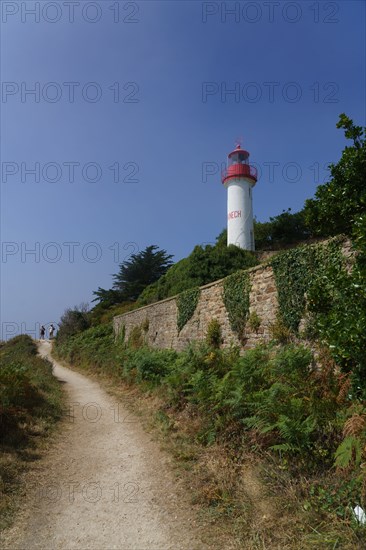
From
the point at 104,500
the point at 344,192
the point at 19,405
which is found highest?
the point at 344,192

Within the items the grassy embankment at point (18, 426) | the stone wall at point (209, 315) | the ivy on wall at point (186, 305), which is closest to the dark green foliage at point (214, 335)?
the stone wall at point (209, 315)

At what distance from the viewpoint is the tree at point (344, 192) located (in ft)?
17.1

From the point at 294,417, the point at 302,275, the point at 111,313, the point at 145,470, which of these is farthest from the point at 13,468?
the point at 111,313

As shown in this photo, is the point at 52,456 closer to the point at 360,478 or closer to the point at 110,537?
the point at 110,537

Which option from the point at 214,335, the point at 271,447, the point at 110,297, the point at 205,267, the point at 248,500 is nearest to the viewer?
the point at 248,500

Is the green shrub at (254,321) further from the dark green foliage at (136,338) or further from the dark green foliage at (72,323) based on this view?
the dark green foliage at (72,323)

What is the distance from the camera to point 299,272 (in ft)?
23.0

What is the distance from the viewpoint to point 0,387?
6957 millimetres

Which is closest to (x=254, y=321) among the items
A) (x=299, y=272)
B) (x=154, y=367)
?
(x=299, y=272)

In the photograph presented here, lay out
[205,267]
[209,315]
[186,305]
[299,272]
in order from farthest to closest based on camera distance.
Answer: [205,267] → [186,305] → [209,315] → [299,272]

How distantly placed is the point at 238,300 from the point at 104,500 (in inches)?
237

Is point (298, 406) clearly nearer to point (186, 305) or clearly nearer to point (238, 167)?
point (186, 305)

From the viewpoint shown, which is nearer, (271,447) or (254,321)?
(271,447)

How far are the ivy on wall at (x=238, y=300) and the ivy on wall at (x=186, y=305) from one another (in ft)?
7.32
